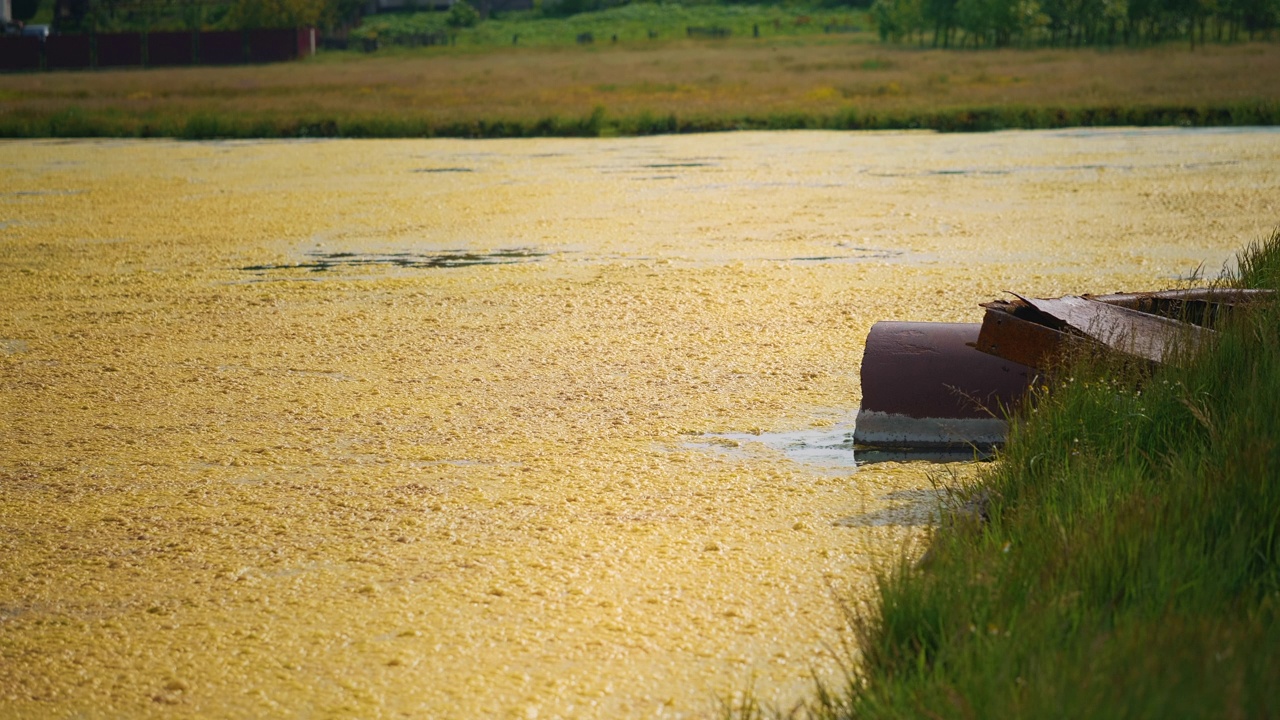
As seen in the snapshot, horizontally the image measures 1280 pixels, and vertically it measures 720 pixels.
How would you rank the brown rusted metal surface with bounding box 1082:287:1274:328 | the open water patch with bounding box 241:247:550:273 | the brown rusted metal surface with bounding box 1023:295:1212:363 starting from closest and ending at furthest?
the brown rusted metal surface with bounding box 1023:295:1212:363
the brown rusted metal surface with bounding box 1082:287:1274:328
the open water patch with bounding box 241:247:550:273

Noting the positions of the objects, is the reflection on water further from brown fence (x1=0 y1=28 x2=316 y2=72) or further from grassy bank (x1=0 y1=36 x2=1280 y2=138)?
brown fence (x1=0 y1=28 x2=316 y2=72)

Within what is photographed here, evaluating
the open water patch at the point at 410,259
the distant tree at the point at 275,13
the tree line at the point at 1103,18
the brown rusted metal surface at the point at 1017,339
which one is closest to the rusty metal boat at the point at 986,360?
the brown rusted metal surface at the point at 1017,339

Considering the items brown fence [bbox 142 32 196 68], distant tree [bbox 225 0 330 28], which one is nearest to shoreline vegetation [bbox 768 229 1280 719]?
brown fence [bbox 142 32 196 68]

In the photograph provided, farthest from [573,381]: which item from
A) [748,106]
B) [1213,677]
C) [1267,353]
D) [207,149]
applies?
[748,106]

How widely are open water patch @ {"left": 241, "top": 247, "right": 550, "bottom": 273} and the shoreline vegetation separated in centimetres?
337

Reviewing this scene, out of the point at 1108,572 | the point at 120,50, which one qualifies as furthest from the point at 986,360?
the point at 120,50

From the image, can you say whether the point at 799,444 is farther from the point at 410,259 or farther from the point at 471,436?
the point at 410,259

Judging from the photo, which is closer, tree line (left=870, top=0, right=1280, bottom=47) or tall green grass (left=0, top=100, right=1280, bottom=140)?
tall green grass (left=0, top=100, right=1280, bottom=140)

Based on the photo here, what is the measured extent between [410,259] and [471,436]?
2.77m

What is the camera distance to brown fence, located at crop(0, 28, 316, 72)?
3506cm

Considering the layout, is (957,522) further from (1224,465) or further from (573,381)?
(573,381)

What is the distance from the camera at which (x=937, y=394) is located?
285 cm

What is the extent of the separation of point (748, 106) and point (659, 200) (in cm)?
874

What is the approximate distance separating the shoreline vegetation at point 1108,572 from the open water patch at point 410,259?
3373mm
